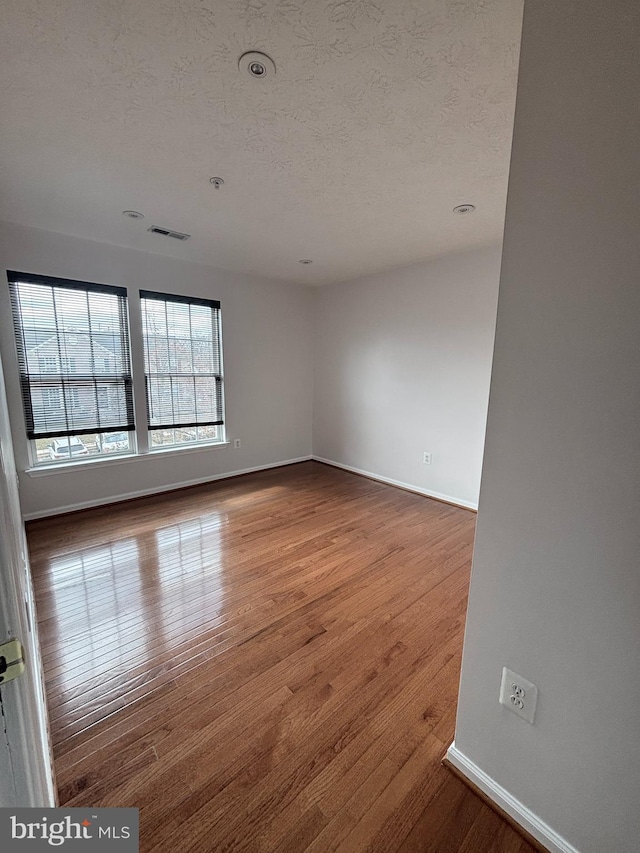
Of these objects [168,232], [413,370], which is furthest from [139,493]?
[413,370]

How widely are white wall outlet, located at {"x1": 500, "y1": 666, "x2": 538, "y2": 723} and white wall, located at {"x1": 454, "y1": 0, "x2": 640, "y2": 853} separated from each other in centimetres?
3

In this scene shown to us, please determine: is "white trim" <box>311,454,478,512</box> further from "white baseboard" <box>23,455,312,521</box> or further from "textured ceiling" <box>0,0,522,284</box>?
"textured ceiling" <box>0,0,522,284</box>

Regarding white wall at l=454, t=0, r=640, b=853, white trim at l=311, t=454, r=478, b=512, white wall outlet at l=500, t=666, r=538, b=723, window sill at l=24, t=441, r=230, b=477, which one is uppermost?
white wall at l=454, t=0, r=640, b=853

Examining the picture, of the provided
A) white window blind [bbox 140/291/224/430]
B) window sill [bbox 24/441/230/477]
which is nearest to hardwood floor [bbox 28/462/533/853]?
window sill [bbox 24/441/230/477]

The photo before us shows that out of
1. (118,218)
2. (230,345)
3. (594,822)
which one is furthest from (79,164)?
(594,822)

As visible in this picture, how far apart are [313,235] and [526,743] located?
3.32 m

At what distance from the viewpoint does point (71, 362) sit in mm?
3178

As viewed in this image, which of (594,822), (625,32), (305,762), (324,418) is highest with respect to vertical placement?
(625,32)

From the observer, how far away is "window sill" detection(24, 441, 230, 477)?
3.12 metres

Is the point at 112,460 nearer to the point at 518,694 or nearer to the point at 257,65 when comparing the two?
the point at 257,65

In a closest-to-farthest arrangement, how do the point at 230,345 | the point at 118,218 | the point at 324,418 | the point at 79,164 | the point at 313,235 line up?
the point at 79,164, the point at 118,218, the point at 313,235, the point at 230,345, the point at 324,418

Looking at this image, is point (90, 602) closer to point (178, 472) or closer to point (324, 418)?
point (178, 472)

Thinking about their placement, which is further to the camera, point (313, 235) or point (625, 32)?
point (313, 235)

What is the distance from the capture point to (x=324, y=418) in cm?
508
